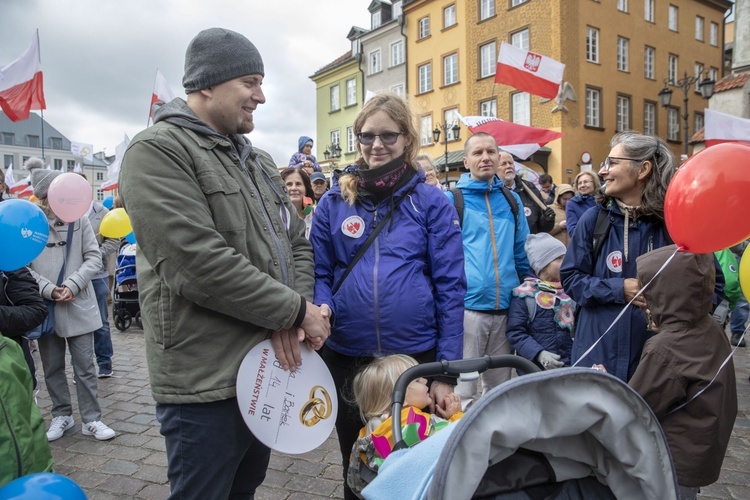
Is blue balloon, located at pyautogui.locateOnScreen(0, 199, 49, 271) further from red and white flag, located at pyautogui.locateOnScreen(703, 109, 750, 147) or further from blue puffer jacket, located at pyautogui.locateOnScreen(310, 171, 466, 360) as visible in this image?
red and white flag, located at pyautogui.locateOnScreen(703, 109, 750, 147)

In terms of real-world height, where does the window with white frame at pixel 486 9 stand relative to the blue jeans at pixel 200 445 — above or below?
above

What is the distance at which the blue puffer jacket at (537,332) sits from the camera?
3547 mm

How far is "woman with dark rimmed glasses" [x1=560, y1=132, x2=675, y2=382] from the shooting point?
2.82 meters

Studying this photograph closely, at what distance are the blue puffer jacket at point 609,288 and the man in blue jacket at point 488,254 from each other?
682mm

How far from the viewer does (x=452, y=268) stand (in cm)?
238

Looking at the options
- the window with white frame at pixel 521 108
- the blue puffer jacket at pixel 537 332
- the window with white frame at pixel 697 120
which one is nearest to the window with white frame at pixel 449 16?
the window with white frame at pixel 521 108

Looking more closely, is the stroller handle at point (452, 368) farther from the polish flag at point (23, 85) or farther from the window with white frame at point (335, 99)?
the window with white frame at point (335, 99)

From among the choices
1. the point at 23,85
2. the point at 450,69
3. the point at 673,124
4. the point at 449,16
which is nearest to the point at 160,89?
the point at 23,85

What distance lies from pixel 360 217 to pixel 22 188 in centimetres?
1938

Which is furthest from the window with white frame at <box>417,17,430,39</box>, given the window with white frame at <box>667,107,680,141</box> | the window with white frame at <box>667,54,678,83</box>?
the window with white frame at <box>667,107,680,141</box>

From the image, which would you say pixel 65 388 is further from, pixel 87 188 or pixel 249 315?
pixel 249 315

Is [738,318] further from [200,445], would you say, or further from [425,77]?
[425,77]

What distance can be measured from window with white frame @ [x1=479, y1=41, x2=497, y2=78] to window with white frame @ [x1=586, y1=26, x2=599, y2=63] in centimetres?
428

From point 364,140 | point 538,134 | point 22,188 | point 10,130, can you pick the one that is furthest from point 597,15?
point 10,130
